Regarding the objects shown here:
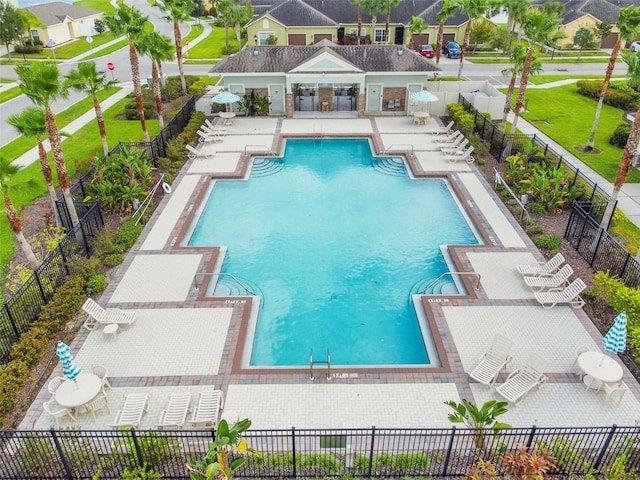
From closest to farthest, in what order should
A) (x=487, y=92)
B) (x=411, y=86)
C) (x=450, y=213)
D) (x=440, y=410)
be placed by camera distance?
(x=440, y=410) → (x=450, y=213) → (x=411, y=86) → (x=487, y=92)

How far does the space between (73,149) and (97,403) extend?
22428 millimetres

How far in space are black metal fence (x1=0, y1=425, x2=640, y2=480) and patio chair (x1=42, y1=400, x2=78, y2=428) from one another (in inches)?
31.5

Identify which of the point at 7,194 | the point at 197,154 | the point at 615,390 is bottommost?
the point at 197,154

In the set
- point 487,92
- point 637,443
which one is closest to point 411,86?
point 487,92

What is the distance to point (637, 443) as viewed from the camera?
38.8 feet

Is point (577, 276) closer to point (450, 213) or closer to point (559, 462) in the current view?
point (450, 213)

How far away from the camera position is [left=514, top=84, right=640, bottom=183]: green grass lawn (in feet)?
95.9

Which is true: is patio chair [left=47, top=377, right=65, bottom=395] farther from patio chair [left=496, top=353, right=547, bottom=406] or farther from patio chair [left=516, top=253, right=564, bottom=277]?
patio chair [left=516, top=253, right=564, bottom=277]

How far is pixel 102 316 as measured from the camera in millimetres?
16406

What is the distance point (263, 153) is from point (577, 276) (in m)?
19.2

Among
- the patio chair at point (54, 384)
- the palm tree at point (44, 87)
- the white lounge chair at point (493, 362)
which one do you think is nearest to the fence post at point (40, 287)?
the patio chair at point (54, 384)

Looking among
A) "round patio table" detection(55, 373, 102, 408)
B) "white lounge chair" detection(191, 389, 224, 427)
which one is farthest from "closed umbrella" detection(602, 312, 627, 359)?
"round patio table" detection(55, 373, 102, 408)

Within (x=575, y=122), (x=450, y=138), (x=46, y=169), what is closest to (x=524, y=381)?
(x=46, y=169)

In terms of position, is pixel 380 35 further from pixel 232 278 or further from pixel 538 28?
pixel 232 278
